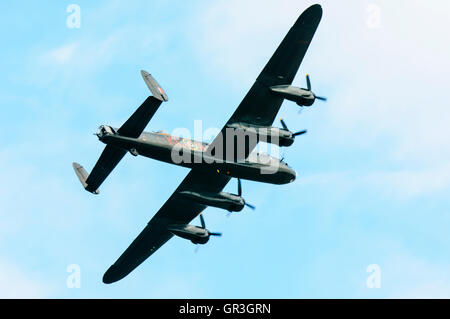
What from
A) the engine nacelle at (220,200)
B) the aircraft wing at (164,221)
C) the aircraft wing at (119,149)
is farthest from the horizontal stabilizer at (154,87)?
the engine nacelle at (220,200)

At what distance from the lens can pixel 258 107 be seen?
4581 centimetres

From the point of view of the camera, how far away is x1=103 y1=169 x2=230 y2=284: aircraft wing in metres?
49.4

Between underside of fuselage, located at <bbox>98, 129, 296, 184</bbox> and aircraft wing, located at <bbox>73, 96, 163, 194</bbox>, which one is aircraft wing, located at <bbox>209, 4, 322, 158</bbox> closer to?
underside of fuselage, located at <bbox>98, 129, 296, 184</bbox>

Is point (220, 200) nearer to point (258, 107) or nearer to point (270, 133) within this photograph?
point (270, 133)

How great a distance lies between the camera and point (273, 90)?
4503 cm

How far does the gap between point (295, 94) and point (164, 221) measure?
13.7 metres

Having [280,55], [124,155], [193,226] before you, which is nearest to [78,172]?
[124,155]

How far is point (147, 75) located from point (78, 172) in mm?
10338

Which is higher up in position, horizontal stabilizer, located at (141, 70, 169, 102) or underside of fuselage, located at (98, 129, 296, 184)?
horizontal stabilizer, located at (141, 70, 169, 102)

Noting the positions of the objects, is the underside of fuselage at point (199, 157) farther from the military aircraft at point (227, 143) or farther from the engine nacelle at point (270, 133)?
the engine nacelle at point (270, 133)

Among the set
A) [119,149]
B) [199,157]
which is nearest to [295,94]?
[199,157]

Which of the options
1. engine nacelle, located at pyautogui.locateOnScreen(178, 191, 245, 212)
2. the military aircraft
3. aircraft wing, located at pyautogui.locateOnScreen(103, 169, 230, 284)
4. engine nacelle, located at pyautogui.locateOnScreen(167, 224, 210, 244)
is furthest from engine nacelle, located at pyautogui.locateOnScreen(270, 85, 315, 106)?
engine nacelle, located at pyautogui.locateOnScreen(167, 224, 210, 244)

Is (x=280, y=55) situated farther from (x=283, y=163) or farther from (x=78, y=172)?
(x=78, y=172)

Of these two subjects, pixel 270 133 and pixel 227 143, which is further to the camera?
pixel 227 143
